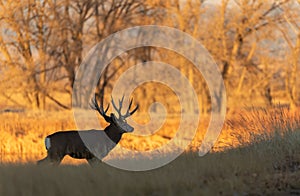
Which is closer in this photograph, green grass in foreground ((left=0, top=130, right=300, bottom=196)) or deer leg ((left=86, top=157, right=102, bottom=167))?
green grass in foreground ((left=0, top=130, right=300, bottom=196))

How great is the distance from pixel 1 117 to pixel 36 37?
11.1 m

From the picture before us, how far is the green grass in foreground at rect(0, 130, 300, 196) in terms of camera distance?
880cm

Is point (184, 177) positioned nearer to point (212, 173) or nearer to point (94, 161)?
point (212, 173)

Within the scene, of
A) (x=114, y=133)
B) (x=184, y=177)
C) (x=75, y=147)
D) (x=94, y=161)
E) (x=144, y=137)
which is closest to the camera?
(x=184, y=177)

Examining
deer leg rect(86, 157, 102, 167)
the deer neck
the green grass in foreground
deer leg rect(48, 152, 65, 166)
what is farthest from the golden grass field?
the deer neck

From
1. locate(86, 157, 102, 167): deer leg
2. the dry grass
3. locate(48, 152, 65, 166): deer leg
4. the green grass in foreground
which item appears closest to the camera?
the green grass in foreground

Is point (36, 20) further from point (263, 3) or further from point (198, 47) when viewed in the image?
point (263, 3)

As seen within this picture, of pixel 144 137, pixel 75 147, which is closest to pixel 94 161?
pixel 75 147

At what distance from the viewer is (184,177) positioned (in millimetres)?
9367

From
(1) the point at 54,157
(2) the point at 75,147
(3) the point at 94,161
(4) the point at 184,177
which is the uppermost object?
(2) the point at 75,147

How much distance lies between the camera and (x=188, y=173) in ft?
31.8

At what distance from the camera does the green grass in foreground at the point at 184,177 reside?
347 inches

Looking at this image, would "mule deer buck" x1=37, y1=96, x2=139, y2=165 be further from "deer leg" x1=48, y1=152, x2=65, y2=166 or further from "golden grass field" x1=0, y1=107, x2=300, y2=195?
"golden grass field" x1=0, y1=107, x2=300, y2=195

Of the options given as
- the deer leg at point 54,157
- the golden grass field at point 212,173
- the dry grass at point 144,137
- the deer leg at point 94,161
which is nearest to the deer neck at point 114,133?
the deer leg at point 94,161
